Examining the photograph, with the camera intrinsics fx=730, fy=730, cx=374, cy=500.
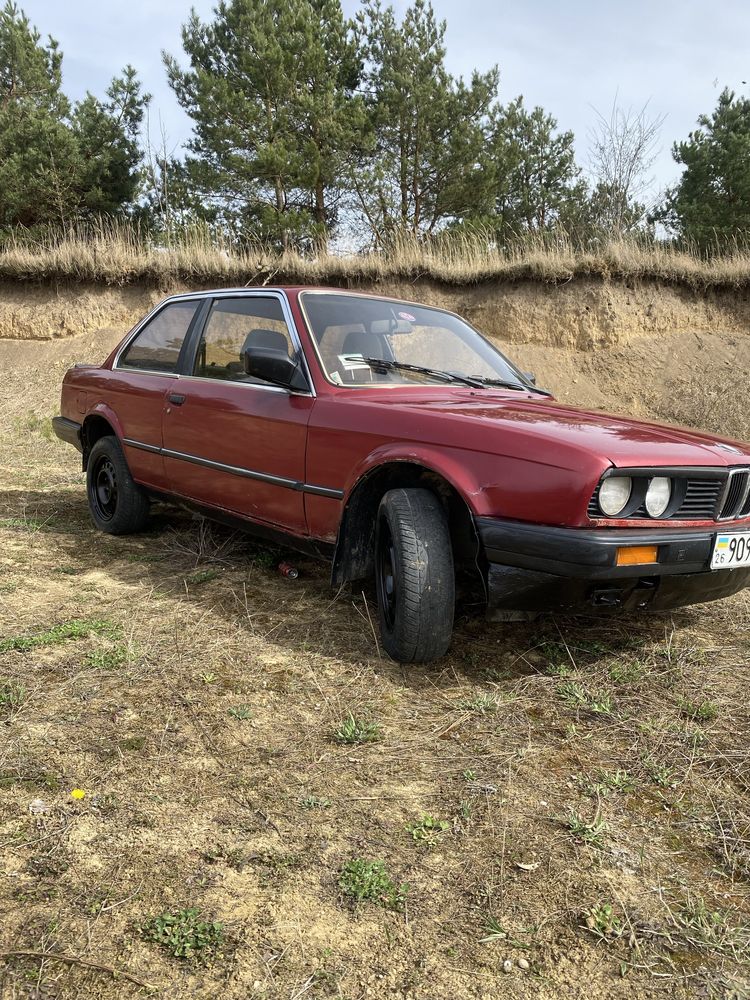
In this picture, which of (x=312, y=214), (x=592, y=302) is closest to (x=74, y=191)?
(x=312, y=214)

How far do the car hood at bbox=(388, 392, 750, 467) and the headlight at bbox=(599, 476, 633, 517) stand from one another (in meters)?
0.08

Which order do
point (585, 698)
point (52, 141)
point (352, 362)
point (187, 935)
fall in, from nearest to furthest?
point (187, 935), point (585, 698), point (352, 362), point (52, 141)

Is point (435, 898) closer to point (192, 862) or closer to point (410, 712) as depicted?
point (192, 862)

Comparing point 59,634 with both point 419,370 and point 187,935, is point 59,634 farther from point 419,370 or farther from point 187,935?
point 419,370

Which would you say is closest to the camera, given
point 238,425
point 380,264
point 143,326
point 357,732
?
point 357,732

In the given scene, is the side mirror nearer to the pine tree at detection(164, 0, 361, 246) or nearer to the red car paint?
the red car paint

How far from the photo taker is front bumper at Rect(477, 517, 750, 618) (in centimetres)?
253

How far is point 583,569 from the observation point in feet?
8.29

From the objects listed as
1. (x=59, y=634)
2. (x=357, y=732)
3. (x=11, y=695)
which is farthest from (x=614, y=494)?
(x=59, y=634)

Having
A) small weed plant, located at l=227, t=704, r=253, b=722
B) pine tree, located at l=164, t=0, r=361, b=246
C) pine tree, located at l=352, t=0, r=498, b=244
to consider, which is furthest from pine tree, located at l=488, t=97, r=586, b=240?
small weed plant, located at l=227, t=704, r=253, b=722

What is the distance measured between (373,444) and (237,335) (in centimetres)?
140

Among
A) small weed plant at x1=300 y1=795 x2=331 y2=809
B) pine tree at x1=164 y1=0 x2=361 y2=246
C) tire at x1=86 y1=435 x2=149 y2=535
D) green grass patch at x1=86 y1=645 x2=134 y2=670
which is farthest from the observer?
pine tree at x1=164 y1=0 x2=361 y2=246

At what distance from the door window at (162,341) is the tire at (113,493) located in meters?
0.58

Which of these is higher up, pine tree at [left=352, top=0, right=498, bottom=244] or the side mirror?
pine tree at [left=352, top=0, right=498, bottom=244]
